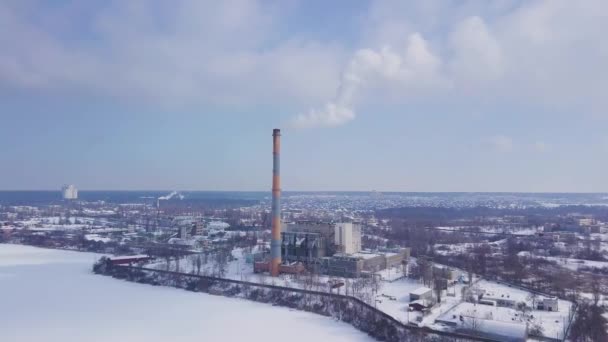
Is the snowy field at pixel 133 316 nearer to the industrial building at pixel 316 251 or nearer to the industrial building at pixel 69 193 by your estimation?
the industrial building at pixel 316 251

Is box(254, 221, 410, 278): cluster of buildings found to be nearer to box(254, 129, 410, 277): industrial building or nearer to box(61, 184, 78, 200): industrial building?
box(254, 129, 410, 277): industrial building

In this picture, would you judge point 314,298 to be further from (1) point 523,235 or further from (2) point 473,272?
(1) point 523,235

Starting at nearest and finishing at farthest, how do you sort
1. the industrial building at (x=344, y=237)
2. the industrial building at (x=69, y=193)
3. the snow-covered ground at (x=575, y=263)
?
the industrial building at (x=344, y=237) → the snow-covered ground at (x=575, y=263) → the industrial building at (x=69, y=193)

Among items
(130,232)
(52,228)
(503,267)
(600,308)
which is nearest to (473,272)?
(503,267)

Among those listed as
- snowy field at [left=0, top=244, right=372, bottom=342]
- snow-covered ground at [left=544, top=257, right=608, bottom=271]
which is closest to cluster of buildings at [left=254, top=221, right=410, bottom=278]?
snowy field at [left=0, top=244, right=372, bottom=342]

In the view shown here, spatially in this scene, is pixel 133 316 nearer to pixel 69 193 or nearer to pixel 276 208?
pixel 276 208

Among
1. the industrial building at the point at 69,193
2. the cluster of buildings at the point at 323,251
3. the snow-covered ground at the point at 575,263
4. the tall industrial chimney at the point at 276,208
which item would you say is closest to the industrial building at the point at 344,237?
the cluster of buildings at the point at 323,251
